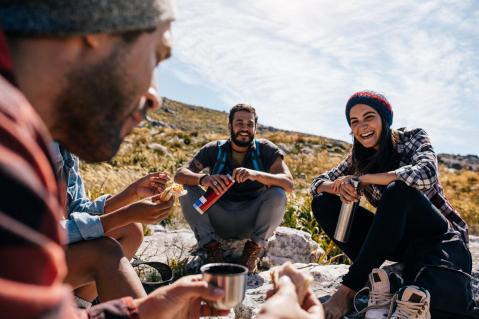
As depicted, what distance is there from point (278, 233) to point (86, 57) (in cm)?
510

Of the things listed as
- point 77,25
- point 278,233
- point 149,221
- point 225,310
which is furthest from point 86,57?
point 278,233

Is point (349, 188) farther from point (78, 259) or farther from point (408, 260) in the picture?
point (78, 259)

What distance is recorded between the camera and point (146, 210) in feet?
9.57

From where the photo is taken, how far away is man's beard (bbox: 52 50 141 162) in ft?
4.00

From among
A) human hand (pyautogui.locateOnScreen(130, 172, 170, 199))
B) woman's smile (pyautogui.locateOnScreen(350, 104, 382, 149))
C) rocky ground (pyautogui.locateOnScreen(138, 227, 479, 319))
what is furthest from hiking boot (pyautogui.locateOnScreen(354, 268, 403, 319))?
human hand (pyautogui.locateOnScreen(130, 172, 170, 199))

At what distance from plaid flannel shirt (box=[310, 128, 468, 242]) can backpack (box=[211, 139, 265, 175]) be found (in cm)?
119

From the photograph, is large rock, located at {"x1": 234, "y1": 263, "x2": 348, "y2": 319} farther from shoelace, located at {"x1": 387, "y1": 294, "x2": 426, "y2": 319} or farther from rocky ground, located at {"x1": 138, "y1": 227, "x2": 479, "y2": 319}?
shoelace, located at {"x1": 387, "y1": 294, "x2": 426, "y2": 319}

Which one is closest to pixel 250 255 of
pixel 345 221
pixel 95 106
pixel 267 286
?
pixel 267 286

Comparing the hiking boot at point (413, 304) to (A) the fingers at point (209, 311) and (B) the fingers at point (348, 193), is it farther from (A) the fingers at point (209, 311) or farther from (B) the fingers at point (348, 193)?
(A) the fingers at point (209, 311)

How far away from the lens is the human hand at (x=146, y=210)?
114 inches

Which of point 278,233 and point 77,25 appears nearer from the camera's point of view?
point 77,25

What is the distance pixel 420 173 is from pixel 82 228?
2.45 m

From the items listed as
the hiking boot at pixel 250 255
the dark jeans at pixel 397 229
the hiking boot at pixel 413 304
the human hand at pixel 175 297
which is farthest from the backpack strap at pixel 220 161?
the human hand at pixel 175 297

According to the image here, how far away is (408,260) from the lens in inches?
147
